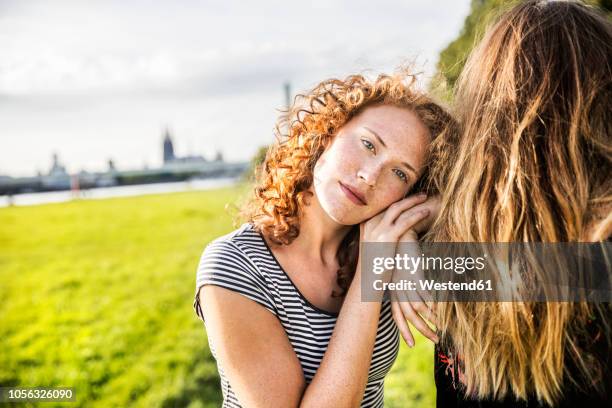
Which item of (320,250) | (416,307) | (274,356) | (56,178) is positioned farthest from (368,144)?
(56,178)

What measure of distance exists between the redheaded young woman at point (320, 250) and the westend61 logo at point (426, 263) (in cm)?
9

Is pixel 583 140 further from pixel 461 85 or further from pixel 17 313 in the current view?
pixel 17 313

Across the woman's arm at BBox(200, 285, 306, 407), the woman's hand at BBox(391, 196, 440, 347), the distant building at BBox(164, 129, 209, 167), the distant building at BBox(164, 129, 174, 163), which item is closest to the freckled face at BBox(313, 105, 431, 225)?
the woman's hand at BBox(391, 196, 440, 347)

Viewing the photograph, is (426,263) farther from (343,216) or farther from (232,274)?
(232,274)

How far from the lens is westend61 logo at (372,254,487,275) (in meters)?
1.96

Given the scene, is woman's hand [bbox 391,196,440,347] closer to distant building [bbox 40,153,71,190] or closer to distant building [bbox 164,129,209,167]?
distant building [bbox 40,153,71,190]

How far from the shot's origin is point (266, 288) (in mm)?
2209

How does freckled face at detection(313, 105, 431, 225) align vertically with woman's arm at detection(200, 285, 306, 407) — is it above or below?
above

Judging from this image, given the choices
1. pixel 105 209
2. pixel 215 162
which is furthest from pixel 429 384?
pixel 215 162

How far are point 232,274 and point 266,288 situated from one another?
0.57ft

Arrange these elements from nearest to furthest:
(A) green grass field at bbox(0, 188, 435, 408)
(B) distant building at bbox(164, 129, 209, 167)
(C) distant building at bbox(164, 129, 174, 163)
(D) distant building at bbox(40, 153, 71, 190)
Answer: (A) green grass field at bbox(0, 188, 435, 408), (D) distant building at bbox(40, 153, 71, 190), (B) distant building at bbox(164, 129, 209, 167), (C) distant building at bbox(164, 129, 174, 163)

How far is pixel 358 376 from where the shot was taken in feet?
6.75

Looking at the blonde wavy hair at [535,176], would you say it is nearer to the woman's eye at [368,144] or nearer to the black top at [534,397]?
the black top at [534,397]

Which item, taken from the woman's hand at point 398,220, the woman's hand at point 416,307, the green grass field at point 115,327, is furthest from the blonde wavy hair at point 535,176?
the green grass field at point 115,327
